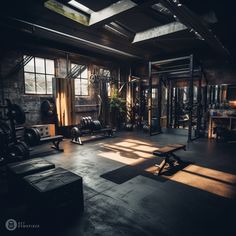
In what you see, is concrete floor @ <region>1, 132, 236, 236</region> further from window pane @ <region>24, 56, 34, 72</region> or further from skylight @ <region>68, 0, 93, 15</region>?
skylight @ <region>68, 0, 93, 15</region>

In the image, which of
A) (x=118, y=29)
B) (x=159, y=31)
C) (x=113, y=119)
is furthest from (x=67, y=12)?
(x=113, y=119)

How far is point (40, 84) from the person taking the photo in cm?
672

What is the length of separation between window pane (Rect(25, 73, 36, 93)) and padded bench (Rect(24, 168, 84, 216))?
16.0 feet

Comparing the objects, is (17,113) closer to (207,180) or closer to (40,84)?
(40,84)

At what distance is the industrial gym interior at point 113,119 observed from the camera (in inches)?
86.7

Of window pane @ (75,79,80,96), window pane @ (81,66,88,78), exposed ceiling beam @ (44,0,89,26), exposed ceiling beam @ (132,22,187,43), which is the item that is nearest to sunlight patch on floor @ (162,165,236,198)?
exposed ceiling beam @ (132,22,187,43)

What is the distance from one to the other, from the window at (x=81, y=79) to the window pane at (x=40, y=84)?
1452 millimetres

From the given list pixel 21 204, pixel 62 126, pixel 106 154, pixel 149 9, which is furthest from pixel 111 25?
pixel 21 204

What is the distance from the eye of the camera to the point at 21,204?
8.35 ft

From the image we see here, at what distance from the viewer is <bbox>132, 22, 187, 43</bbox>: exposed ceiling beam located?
16.7 ft

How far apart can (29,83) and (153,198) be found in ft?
19.2

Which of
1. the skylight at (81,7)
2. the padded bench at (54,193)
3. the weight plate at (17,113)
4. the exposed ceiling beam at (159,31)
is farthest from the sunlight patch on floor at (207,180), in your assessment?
the skylight at (81,7)

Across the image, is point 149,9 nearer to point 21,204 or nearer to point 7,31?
point 7,31

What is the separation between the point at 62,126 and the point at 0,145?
3.22 metres
